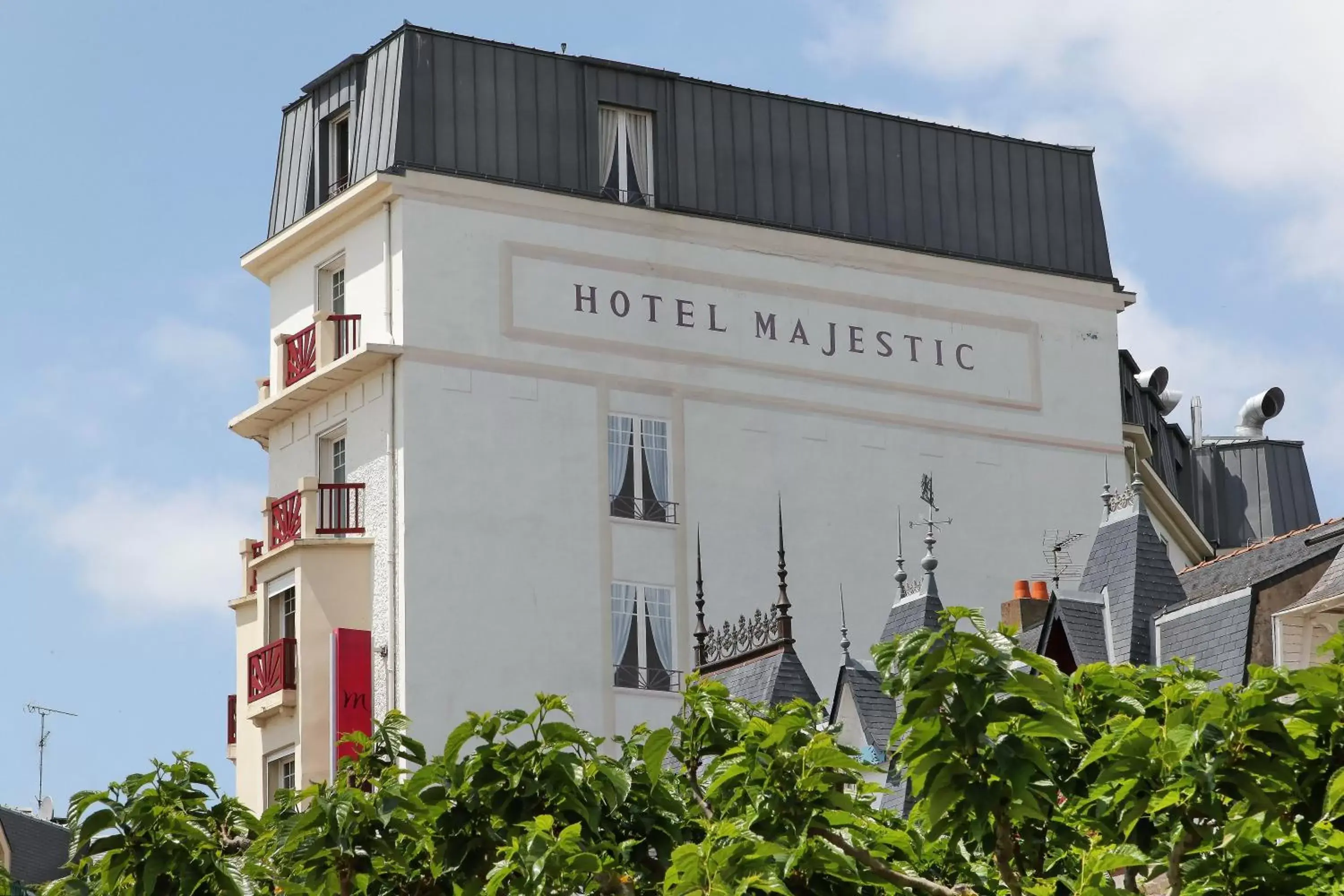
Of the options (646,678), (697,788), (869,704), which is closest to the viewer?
(697,788)

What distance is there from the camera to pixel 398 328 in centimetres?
4972

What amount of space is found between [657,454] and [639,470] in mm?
519

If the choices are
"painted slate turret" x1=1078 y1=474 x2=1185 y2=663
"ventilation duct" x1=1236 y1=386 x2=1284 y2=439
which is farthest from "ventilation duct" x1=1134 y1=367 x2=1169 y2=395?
"painted slate turret" x1=1078 y1=474 x2=1185 y2=663

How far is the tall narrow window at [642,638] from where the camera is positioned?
50.0m

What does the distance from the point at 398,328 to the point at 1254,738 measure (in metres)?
31.0

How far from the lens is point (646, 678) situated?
5003 centimetres

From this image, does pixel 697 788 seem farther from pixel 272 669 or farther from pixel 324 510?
pixel 324 510

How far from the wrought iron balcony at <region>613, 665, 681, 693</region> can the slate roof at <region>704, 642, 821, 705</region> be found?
6453 mm

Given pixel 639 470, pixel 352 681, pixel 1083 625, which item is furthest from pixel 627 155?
pixel 1083 625

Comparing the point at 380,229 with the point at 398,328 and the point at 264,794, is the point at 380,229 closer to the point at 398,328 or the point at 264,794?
the point at 398,328

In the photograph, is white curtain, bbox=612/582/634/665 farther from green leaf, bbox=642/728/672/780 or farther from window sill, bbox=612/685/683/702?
green leaf, bbox=642/728/672/780

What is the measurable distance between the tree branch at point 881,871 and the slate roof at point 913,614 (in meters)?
18.4

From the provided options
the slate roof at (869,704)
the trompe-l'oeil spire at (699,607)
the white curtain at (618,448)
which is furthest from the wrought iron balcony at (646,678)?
the slate roof at (869,704)

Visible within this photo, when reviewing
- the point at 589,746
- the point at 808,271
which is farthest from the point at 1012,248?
the point at 589,746
